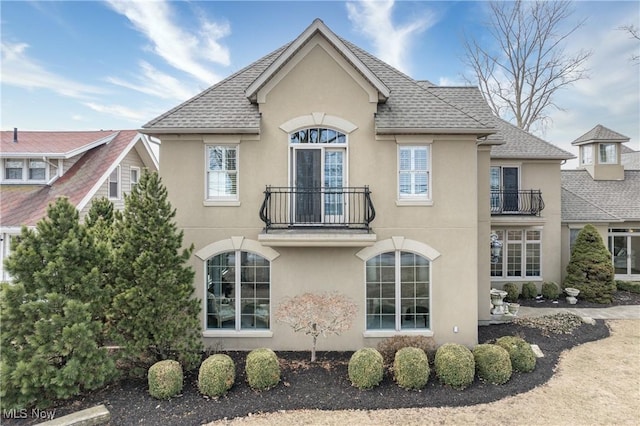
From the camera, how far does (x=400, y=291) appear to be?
9391 mm

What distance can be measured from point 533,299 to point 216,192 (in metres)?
15.2

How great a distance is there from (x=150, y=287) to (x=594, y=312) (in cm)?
1701

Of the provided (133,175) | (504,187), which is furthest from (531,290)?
(133,175)

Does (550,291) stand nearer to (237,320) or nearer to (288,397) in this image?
(288,397)

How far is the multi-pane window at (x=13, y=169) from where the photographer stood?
17.1 meters

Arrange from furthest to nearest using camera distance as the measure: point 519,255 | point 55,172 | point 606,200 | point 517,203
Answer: point 606,200, point 55,172, point 519,255, point 517,203

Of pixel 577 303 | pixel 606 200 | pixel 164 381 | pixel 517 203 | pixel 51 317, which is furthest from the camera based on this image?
pixel 606 200

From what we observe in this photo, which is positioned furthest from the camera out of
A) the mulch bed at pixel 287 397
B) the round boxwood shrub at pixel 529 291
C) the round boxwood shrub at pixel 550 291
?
the round boxwood shrub at pixel 529 291

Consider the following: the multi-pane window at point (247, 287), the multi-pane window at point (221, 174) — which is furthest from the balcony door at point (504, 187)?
the multi-pane window at point (221, 174)

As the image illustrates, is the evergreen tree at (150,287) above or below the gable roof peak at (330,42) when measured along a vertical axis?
below

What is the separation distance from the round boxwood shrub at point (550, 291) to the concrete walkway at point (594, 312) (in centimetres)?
127

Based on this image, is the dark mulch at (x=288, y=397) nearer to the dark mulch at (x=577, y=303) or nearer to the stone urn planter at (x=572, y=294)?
the dark mulch at (x=577, y=303)

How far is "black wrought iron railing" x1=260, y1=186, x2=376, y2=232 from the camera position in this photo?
360 inches

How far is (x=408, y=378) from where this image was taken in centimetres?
716
